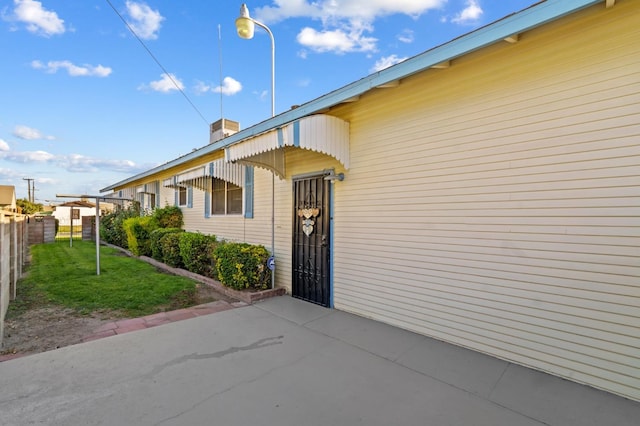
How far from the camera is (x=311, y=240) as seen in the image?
17.5ft

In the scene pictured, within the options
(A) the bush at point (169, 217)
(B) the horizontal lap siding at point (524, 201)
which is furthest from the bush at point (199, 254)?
(B) the horizontal lap siding at point (524, 201)

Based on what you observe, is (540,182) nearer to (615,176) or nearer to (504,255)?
(615,176)

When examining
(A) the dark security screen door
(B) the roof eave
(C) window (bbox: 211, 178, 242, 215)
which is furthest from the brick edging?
(B) the roof eave

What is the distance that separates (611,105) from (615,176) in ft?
2.00

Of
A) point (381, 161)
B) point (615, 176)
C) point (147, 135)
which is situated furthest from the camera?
point (147, 135)

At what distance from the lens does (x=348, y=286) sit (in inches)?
187

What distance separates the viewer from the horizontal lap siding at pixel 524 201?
2510mm

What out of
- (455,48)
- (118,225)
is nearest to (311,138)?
(455,48)

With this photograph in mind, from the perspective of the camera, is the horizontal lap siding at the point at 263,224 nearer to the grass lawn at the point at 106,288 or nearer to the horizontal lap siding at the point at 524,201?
the grass lawn at the point at 106,288

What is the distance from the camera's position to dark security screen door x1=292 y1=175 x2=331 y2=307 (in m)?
5.09

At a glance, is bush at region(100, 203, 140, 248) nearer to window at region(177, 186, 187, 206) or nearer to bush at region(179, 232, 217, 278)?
window at region(177, 186, 187, 206)

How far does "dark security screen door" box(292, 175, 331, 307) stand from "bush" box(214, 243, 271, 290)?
25.3 inches

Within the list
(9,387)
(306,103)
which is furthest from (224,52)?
(9,387)

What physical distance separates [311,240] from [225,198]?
396 centimetres
